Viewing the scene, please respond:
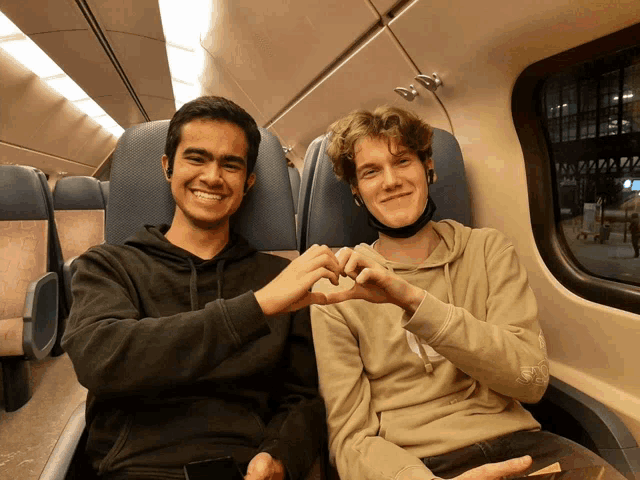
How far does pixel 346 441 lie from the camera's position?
120 cm

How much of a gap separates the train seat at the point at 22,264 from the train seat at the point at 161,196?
1.63 metres

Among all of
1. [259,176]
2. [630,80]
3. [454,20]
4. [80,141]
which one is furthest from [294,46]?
[80,141]

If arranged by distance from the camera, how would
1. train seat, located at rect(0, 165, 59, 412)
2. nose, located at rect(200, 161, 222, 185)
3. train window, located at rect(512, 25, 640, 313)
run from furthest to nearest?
train seat, located at rect(0, 165, 59, 412), train window, located at rect(512, 25, 640, 313), nose, located at rect(200, 161, 222, 185)

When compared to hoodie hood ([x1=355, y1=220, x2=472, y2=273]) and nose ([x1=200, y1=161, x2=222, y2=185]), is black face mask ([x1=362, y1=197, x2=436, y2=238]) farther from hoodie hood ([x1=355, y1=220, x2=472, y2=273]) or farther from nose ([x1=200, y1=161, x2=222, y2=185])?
nose ([x1=200, y1=161, x2=222, y2=185])

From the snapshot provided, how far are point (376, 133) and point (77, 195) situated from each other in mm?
4824

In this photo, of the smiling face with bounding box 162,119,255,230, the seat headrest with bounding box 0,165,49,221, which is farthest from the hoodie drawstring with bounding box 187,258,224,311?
the seat headrest with bounding box 0,165,49,221

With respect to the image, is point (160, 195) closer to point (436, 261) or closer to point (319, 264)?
point (319, 264)

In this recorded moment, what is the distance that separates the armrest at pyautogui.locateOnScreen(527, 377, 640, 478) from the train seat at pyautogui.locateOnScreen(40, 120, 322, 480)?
0.79 meters

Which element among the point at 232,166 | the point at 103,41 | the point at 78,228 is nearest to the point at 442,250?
the point at 232,166

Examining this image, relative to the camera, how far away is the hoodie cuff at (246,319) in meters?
1.04

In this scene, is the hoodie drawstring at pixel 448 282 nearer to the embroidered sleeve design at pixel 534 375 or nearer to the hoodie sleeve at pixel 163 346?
the embroidered sleeve design at pixel 534 375

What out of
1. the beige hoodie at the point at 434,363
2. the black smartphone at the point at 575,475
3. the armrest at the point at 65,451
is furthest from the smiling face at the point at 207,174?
the black smartphone at the point at 575,475

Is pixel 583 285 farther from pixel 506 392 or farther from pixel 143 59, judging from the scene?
pixel 143 59

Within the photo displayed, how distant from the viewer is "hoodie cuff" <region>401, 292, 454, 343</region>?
44.5 inches
